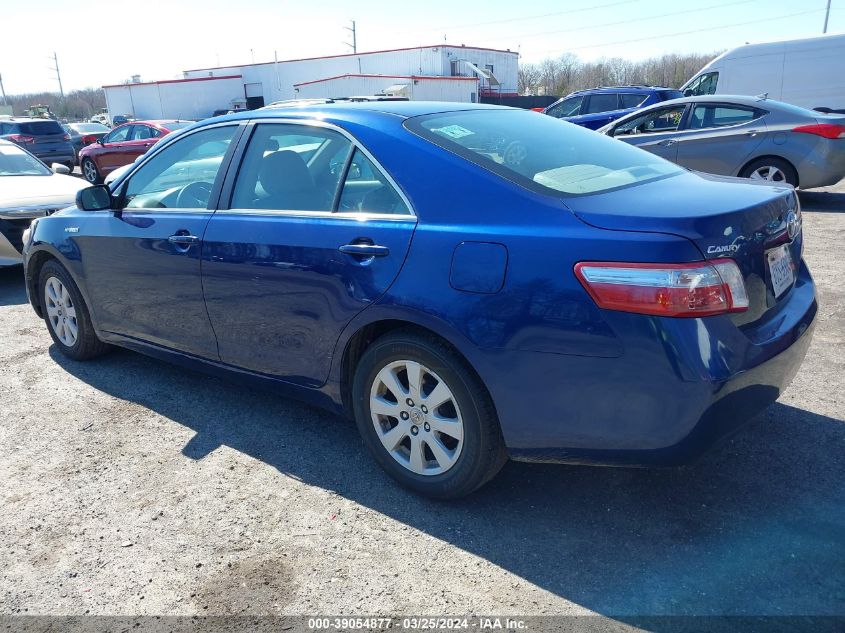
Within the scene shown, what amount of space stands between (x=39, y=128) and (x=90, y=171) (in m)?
3.56

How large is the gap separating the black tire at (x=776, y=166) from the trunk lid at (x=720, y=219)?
7170 millimetres

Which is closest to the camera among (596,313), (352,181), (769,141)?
(596,313)

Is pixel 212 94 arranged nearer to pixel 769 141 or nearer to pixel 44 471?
pixel 769 141

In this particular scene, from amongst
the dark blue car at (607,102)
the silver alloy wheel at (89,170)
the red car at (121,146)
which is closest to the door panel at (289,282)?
the dark blue car at (607,102)

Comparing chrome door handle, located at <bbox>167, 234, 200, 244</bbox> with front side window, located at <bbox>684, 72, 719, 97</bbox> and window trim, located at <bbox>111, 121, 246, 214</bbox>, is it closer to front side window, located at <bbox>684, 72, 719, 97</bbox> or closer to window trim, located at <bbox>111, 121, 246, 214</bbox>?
window trim, located at <bbox>111, 121, 246, 214</bbox>

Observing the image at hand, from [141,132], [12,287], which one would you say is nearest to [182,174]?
[12,287]

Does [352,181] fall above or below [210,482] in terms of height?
above

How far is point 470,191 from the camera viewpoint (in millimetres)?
2748

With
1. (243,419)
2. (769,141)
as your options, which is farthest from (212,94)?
(243,419)

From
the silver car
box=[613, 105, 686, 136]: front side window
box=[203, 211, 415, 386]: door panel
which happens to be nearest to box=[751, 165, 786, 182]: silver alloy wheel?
the silver car

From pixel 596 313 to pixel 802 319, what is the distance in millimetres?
1063

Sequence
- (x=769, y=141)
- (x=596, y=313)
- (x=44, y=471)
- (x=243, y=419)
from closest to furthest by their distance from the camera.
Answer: (x=596, y=313), (x=44, y=471), (x=243, y=419), (x=769, y=141)

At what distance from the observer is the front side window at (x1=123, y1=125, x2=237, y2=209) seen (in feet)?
12.5

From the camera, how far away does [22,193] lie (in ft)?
25.0
